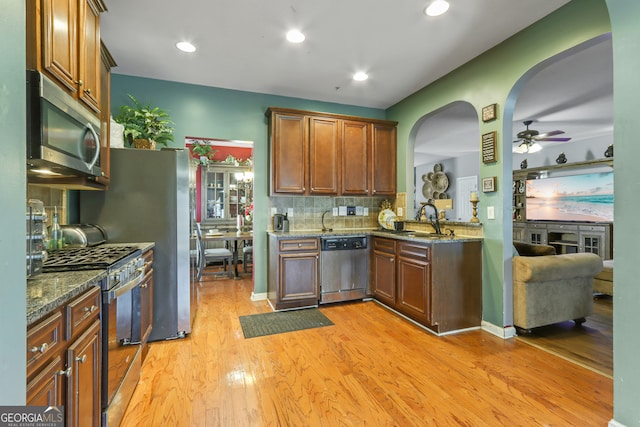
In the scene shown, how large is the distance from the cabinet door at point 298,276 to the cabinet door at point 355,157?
3.60ft

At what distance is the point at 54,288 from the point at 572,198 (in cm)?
801

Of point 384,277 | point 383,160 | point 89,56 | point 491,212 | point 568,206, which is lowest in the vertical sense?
point 384,277

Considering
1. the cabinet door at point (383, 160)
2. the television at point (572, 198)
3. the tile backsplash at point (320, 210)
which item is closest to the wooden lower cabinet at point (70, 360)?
the tile backsplash at point (320, 210)

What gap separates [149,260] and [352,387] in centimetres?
185

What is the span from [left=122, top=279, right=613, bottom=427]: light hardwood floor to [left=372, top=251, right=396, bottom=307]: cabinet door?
59 centimetres

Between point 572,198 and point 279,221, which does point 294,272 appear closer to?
point 279,221

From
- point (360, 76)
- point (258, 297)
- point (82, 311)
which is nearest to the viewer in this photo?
point (82, 311)

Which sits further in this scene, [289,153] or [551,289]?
[289,153]

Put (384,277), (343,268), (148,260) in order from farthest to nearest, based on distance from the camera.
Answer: (343,268)
(384,277)
(148,260)

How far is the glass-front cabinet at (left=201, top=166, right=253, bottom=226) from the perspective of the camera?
632 centimetres

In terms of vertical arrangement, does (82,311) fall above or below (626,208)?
below

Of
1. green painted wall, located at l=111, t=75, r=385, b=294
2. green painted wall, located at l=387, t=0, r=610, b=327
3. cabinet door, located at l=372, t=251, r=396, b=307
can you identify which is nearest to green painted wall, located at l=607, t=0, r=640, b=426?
green painted wall, located at l=387, t=0, r=610, b=327

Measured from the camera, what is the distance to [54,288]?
1.14m

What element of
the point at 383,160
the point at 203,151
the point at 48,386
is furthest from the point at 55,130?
the point at 203,151
